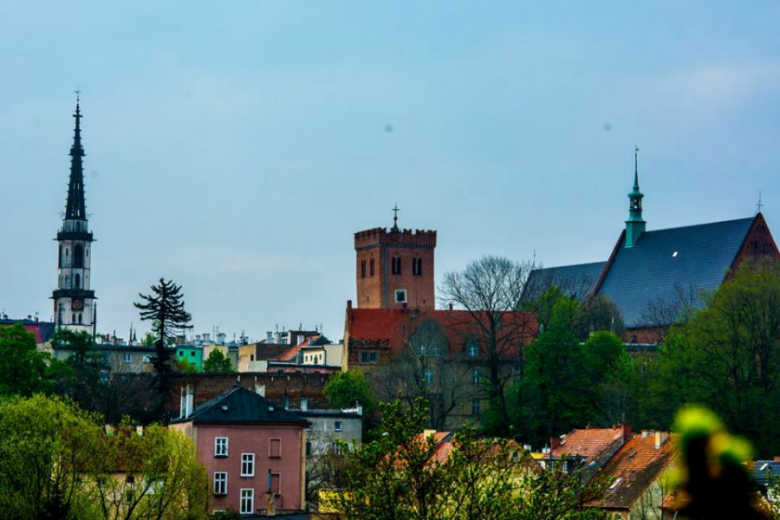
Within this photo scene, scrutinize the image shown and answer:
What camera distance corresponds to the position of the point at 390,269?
147 m

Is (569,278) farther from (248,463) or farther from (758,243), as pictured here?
(248,463)

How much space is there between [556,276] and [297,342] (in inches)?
1928

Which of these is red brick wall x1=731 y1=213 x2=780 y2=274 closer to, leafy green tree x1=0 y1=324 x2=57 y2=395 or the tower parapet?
the tower parapet

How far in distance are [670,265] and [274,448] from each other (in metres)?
64.7

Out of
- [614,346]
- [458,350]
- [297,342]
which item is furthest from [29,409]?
[297,342]

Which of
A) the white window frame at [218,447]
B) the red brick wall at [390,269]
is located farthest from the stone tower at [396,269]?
the white window frame at [218,447]

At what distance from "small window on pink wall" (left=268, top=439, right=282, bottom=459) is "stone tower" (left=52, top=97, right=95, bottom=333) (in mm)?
128436

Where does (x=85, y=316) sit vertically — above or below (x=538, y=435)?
above

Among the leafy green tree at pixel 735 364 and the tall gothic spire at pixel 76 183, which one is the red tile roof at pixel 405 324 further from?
the tall gothic spire at pixel 76 183

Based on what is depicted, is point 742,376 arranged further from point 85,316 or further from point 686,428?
point 85,316

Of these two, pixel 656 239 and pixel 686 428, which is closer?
pixel 686 428

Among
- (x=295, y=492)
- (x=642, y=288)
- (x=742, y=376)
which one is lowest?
(x=295, y=492)

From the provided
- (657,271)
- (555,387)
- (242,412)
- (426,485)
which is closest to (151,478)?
(242,412)

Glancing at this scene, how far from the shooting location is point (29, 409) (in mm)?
54188
